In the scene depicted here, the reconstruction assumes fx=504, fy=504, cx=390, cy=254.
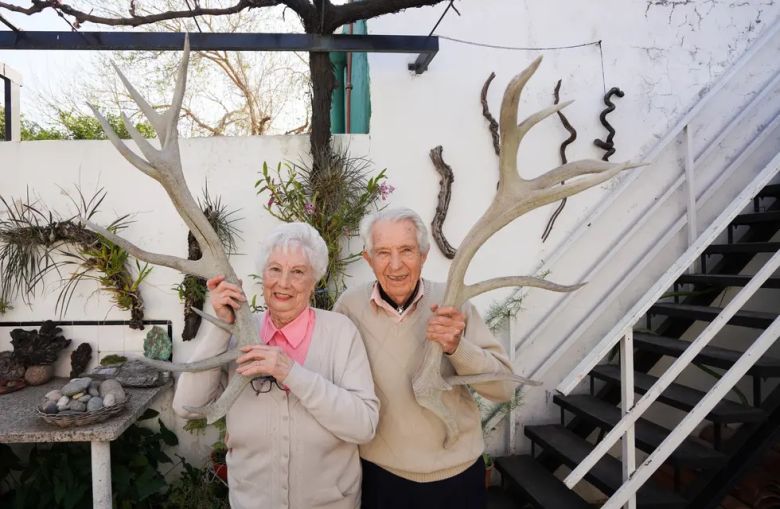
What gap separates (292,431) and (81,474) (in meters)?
2.02

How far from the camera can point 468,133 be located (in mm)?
3355

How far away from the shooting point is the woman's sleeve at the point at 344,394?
1343mm

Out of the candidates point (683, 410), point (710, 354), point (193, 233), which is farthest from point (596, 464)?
point (193, 233)

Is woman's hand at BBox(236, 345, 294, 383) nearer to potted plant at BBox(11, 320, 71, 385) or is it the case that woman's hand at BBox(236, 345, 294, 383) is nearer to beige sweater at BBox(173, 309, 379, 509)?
beige sweater at BBox(173, 309, 379, 509)

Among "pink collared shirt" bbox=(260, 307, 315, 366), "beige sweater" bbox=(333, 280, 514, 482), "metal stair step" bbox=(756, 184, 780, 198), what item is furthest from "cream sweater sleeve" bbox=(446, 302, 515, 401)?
"metal stair step" bbox=(756, 184, 780, 198)

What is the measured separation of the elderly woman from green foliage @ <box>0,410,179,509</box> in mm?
1631

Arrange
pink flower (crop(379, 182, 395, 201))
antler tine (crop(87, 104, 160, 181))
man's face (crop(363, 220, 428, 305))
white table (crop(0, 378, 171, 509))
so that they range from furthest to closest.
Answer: pink flower (crop(379, 182, 395, 201)) < white table (crop(0, 378, 171, 509)) < man's face (crop(363, 220, 428, 305)) < antler tine (crop(87, 104, 160, 181))

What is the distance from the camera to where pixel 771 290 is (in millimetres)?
3643

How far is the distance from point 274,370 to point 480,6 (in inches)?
120

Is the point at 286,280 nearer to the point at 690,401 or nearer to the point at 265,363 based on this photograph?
the point at 265,363

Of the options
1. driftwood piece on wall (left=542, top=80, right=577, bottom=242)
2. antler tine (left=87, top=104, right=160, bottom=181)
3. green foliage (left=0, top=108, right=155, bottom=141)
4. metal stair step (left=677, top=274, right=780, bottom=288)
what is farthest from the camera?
green foliage (left=0, top=108, right=155, bottom=141)

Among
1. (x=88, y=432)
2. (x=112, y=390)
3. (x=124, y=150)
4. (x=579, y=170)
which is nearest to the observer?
(x=124, y=150)

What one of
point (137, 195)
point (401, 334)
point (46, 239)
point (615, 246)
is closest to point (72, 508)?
point (46, 239)

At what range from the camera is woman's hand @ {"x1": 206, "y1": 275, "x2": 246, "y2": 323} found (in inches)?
55.9
